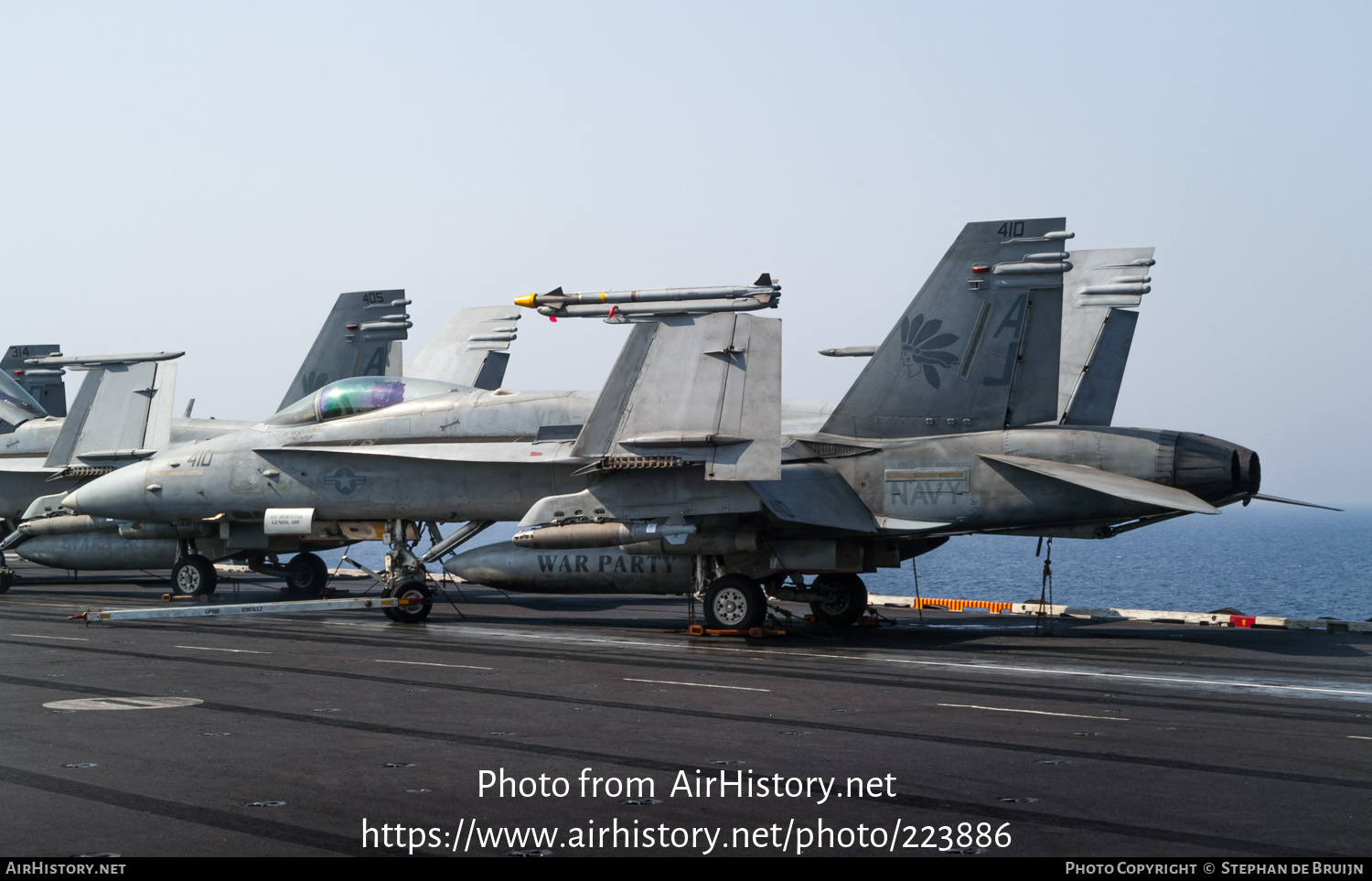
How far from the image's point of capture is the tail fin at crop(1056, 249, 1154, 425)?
21.2 meters

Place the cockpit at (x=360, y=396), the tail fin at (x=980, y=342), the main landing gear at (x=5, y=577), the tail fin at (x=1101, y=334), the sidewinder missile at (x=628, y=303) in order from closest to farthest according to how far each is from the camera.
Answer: the sidewinder missile at (x=628, y=303), the tail fin at (x=980, y=342), the cockpit at (x=360, y=396), the tail fin at (x=1101, y=334), the main landing gear at (x=5, y=577)

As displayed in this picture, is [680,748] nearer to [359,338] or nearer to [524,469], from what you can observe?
[524,469]

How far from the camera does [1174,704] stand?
11469mm

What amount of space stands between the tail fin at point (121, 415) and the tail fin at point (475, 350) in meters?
5.97

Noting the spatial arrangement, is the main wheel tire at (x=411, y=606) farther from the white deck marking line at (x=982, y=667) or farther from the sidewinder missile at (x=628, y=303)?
the sidewinder missile at (x=628, y=303)

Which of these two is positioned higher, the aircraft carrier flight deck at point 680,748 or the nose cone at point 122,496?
the nose cone at point 122,496

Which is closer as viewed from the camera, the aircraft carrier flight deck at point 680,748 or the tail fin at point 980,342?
the aircraft carrier flight deck at point 680,748

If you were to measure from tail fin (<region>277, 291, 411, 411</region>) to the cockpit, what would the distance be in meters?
7.58

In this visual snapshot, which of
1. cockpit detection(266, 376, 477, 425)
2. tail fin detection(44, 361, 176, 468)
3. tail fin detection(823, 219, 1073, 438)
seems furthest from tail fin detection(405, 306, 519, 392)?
tail fin detection(823, 219, 1073, 438)

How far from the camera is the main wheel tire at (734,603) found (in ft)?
58.9

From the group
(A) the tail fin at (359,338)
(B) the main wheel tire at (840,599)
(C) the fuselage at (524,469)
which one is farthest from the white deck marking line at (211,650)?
(A) the tail fin at (359,338)

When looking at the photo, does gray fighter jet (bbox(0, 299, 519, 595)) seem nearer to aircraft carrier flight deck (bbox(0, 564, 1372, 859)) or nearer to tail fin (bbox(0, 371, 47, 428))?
tail fin (bbox(0, 371, 47, 428))
